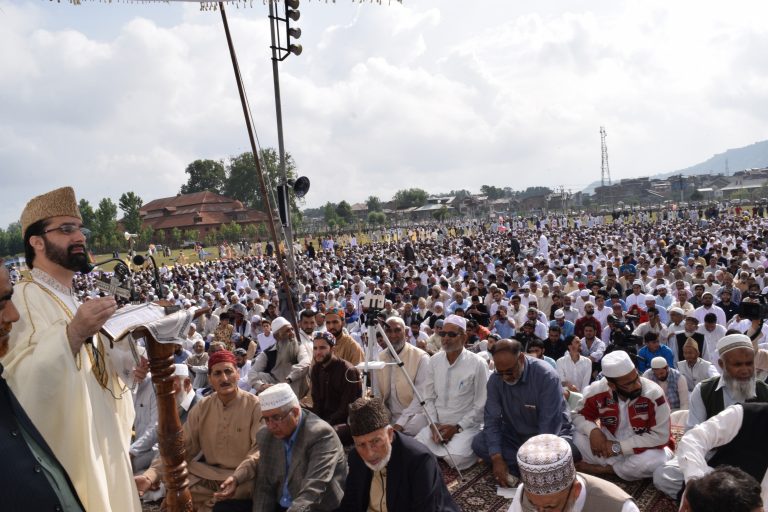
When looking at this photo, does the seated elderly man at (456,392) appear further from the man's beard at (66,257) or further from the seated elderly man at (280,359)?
the man's beard at (66,257)

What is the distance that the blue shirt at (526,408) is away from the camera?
4148 millimetres

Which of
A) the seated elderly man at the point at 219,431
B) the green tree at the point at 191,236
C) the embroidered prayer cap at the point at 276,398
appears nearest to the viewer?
the embroidered prayer cap at the point at 276,398

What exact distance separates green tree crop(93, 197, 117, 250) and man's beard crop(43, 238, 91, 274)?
4615cm

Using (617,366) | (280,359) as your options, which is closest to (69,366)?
(617,366)

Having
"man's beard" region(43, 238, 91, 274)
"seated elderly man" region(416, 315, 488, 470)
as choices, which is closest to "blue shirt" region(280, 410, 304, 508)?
"man's beard" region(43, 238, 91, 274)

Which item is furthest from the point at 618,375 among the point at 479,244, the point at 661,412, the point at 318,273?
the point at 479,244

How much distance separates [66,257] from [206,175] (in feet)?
246

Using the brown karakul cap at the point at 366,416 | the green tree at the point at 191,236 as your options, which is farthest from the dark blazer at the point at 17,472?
the green tree at the point at 191,236

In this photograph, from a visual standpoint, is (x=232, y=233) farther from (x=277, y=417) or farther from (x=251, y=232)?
(x=277, y=417)

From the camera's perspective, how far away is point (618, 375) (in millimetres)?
3914

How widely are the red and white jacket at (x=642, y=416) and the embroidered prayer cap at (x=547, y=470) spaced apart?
84.2 inches

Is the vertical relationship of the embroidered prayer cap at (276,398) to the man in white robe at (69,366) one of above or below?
below

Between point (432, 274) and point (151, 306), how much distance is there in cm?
1346

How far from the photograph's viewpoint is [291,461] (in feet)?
10.8
